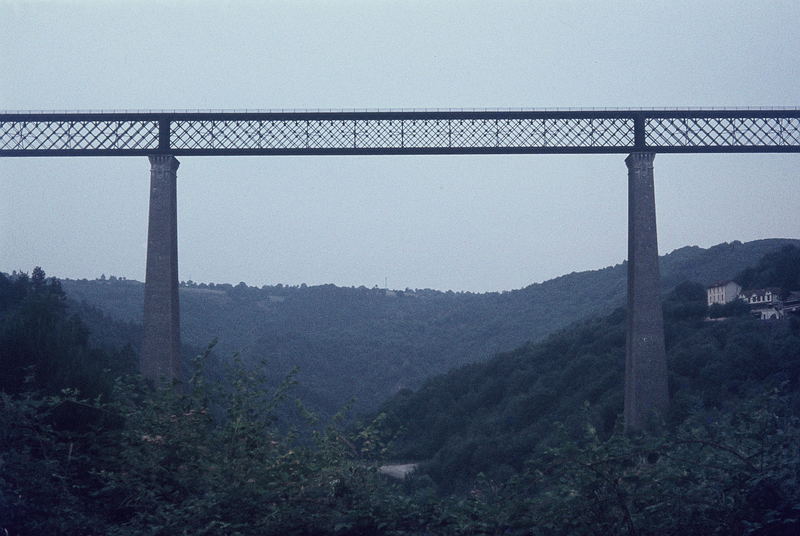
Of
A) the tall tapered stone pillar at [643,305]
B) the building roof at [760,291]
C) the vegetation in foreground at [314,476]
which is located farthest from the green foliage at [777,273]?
the vegetation in foreground at [314,476]

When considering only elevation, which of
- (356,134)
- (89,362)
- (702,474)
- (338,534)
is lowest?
(338,534)

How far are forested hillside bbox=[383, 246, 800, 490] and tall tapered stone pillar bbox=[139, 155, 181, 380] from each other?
602cm

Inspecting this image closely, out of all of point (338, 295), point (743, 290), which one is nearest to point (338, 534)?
point (743, 290)

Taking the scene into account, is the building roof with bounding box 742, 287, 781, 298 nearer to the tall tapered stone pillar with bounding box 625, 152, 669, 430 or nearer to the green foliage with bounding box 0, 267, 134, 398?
the tall tapered stone pillar with bounding box 625, 152, 669, 430

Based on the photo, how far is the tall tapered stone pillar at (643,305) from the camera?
19.7m

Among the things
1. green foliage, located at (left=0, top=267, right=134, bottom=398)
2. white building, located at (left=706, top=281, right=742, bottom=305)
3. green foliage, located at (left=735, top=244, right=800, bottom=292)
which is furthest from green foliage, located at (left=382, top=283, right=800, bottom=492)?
green foliage, located at (left=0, top=267, right=134, bottom=398)

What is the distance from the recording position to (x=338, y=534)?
6.15 metres

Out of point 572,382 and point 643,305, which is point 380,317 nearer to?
point 572,382

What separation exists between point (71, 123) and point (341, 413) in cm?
1569

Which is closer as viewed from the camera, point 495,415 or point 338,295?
point 495,415

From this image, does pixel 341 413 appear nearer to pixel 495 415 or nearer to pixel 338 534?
pixel 338 534

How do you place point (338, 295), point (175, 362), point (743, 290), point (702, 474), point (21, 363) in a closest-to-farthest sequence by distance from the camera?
point (702, 474) → point (21, 363) → point (175, 362) → point (743, 290) → point (338, 295)

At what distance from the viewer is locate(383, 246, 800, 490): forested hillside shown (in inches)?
888

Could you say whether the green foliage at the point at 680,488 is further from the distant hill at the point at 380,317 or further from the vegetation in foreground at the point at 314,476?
the distant hill at the point at 380,317
